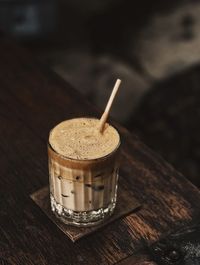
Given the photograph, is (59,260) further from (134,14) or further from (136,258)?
(134,14)

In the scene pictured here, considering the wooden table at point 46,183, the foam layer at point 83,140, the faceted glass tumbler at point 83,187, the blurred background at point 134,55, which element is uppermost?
the foam layer at point 83,140

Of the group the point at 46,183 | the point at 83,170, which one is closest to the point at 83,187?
the point at 83,170

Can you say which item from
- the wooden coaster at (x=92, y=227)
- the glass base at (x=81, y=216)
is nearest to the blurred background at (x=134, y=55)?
the wooden coaster at (x=92, y=227)

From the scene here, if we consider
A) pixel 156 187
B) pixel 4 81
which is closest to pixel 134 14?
pixel 4 81

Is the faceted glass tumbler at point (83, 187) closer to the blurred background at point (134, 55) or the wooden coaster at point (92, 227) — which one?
the wooden coaster at point (92, 227)

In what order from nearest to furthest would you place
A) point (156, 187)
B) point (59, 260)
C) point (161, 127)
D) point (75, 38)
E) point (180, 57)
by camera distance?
point (59, 260) < point (156, 187) < point (161, 127) < point (180, 57) < point (75, 38)

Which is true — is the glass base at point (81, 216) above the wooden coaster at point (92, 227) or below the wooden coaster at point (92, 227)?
above
